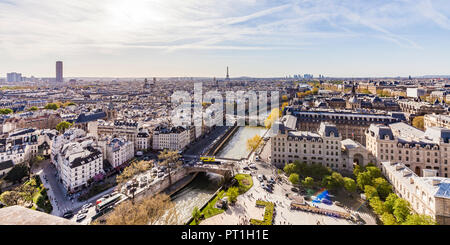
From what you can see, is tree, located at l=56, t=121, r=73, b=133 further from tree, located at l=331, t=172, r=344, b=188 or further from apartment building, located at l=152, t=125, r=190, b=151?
tree, located at l=331, t=172, r=344, b=188

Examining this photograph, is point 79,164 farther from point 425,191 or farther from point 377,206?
point 425,191

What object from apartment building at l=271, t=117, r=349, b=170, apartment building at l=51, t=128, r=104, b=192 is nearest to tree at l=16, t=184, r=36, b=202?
apartment building at l=51, t=128, r=104, b=192

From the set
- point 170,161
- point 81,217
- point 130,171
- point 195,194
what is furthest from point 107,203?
point 195,194

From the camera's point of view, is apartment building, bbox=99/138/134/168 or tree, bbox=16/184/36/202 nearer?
tree, bbox=16/184/36/202
